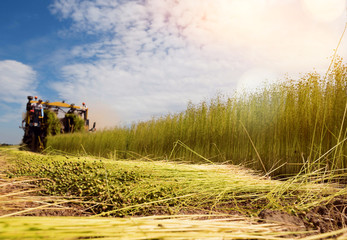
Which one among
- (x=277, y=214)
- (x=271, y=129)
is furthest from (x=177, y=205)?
(x=271, y=129)

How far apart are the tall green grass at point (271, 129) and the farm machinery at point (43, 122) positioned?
23.6 ft

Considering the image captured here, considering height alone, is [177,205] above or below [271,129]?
below

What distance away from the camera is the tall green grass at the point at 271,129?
3588mm

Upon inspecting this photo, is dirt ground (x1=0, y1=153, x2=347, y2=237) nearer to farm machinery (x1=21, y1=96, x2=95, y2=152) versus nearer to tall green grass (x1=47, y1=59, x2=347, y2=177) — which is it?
tall green grass (x1=47, y1=59, x2=347, y2=177)

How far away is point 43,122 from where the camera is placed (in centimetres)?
1182

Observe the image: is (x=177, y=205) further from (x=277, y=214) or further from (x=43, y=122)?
(x=43, y=122)

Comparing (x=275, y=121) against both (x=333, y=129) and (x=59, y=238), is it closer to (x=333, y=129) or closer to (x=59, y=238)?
(x=333, y=129)

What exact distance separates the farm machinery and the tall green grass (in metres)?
7.21

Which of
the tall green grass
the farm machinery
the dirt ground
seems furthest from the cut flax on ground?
the farm machinery

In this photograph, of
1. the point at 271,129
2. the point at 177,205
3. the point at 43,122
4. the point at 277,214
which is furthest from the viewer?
the point at 43,122

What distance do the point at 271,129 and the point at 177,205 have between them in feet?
10.0

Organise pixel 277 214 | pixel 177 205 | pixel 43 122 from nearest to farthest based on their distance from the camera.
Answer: pixel 277 214, pixel 177 205, pixel 43 122

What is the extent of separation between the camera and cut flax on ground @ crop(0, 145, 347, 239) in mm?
988

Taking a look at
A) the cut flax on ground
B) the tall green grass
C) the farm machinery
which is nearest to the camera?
the cut flax on ground
